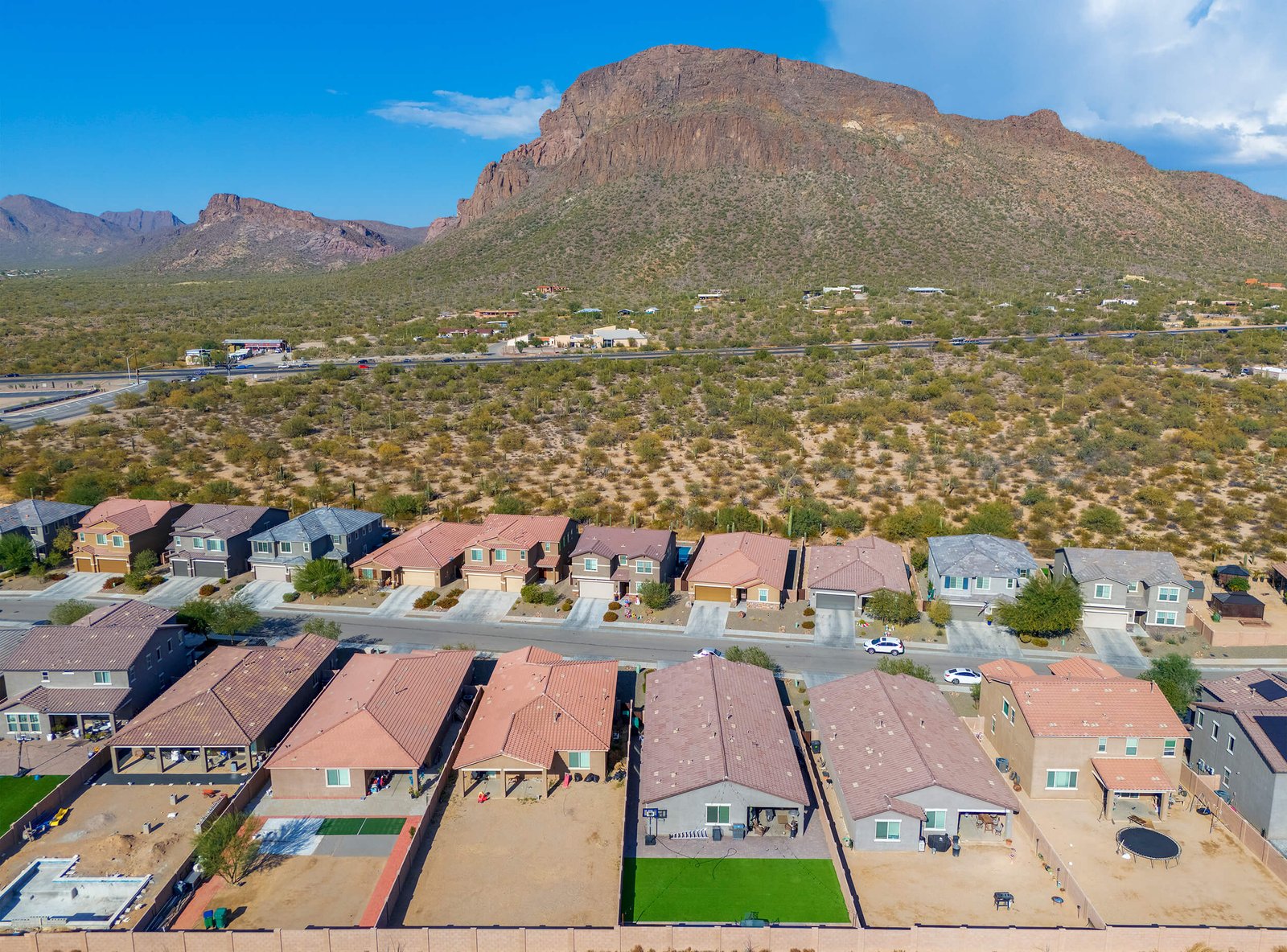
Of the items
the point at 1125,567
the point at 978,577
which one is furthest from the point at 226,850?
the point at 1125,567

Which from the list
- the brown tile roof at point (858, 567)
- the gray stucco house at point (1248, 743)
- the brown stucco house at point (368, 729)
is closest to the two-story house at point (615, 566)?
the brown tile roof at point (858, 567)

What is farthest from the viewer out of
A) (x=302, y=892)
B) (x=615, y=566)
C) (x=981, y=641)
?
(x=615, y=566)

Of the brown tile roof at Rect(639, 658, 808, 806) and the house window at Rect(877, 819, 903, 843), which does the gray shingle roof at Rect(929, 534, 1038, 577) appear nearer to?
the brown tile roof at Rect(639, 658, 808, 806)

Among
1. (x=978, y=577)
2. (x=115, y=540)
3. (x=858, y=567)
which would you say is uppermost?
(x=978, y=577)

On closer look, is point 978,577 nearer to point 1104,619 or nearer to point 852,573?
point 852,573

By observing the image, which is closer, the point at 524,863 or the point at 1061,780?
the point at 524,863

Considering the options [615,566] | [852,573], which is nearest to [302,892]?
[615,566]

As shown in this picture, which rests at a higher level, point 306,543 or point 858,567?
point 858,567

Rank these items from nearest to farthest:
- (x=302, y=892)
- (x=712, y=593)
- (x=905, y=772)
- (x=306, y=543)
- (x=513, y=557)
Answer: (x=302, y=892) < (x=905, y=772) < (x=712, y=593) < (x=513, y=557) < (x=306, y=543)
